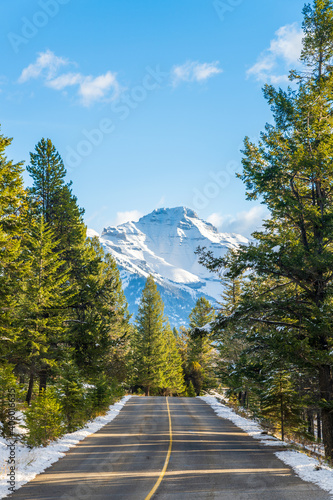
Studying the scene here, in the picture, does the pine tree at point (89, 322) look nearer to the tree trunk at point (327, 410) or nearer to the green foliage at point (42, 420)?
the green foliage at point (42, 420)

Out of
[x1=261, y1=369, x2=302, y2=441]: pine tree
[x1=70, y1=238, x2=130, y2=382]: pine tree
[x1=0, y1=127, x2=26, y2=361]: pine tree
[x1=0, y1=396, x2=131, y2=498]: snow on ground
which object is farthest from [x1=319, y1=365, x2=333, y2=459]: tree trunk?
[x1=70, y1=238, x2=130, y2=382]: pine tree

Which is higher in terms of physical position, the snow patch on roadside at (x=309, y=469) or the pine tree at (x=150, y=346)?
the pine tree at (x=150, y=346)

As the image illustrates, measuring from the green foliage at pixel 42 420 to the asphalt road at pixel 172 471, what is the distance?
4.27ft

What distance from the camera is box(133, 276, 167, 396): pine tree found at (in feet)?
173

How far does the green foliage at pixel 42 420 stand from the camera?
14.7 m

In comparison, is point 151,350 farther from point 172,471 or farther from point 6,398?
point 172,471

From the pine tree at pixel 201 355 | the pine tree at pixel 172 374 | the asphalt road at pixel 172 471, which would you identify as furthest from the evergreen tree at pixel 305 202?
the pine tree at pixel 201 355

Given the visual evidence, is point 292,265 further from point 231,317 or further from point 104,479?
point 104,479

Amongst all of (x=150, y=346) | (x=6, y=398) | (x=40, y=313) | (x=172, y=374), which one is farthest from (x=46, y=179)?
(x=172, y=374)

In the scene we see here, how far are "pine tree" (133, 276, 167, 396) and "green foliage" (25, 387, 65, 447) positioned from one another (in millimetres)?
37394

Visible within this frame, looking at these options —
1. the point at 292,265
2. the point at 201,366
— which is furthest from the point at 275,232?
the point at 201,366

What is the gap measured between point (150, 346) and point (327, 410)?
39.9 metres

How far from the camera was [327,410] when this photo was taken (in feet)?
50.1

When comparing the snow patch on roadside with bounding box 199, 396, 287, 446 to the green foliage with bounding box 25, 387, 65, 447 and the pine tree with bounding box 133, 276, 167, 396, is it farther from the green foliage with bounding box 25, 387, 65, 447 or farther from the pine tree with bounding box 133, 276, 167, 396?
the pine tree with bounding box 133, 276, 167, 396
